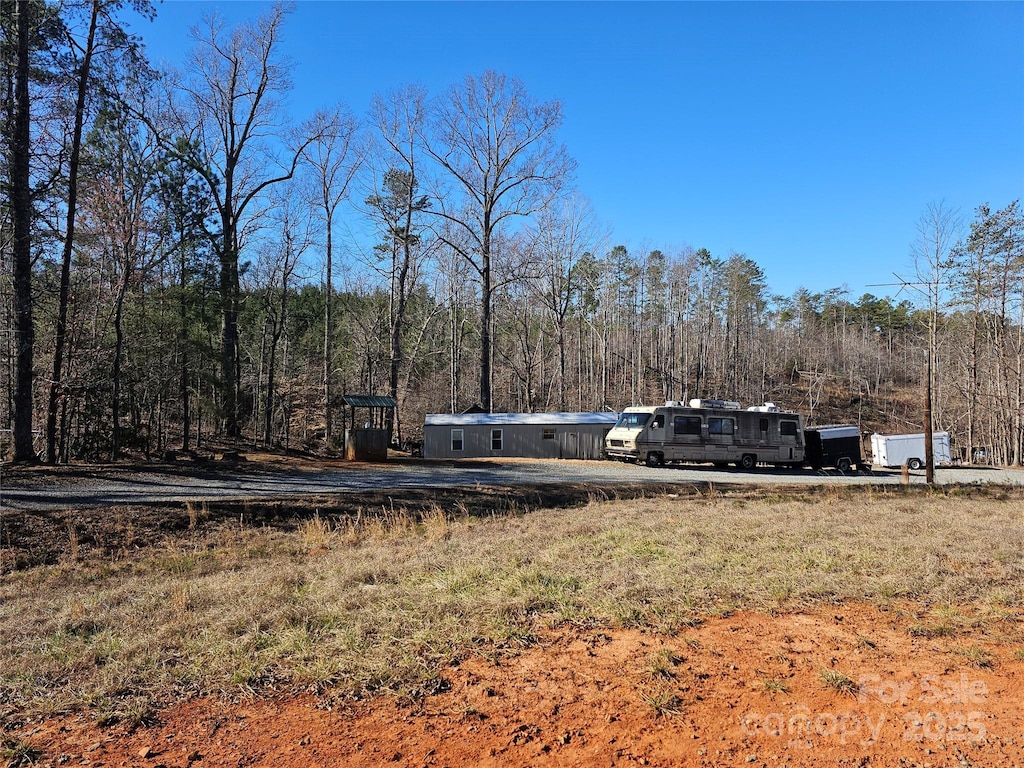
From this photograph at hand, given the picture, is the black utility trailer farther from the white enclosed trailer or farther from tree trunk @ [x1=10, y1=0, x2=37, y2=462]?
tree trunk @ [x1=10, y1=0, x2=37, y2=462]

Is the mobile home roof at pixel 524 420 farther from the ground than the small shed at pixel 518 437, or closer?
farther from the ground

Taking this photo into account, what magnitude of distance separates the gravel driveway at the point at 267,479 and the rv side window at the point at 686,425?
59.9 inches

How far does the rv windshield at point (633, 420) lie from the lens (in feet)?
73.4

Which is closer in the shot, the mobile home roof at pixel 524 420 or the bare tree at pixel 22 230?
the bare tree at pixel 22 230

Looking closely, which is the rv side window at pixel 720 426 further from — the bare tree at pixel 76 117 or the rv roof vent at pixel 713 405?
the bare tree at pixel 76 117

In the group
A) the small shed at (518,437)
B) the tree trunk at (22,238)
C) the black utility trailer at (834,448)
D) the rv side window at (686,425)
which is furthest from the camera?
the small shed at (518,437)

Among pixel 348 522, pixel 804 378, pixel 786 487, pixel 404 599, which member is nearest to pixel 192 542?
pixel 348 522

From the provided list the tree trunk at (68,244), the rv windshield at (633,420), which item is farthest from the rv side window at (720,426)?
the tree trunk at (68,244)

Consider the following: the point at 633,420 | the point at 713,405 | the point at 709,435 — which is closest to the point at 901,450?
the point at 713,405

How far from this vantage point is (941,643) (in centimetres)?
446

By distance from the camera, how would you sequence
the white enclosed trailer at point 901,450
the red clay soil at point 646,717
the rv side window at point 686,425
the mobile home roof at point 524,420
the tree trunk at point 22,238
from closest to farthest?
the red clay soil at point 646,717, the tree trunk at point 22,238, the rv side window at point 686,425, the mobile home roof at point 524,420, the white enclosed trailer at point 901,450

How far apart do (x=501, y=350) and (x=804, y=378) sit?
37.6 meters

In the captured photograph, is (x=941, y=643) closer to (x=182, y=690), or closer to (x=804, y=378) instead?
(x=182, y=690)

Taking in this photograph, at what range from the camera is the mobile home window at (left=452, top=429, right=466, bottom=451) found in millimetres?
26188
